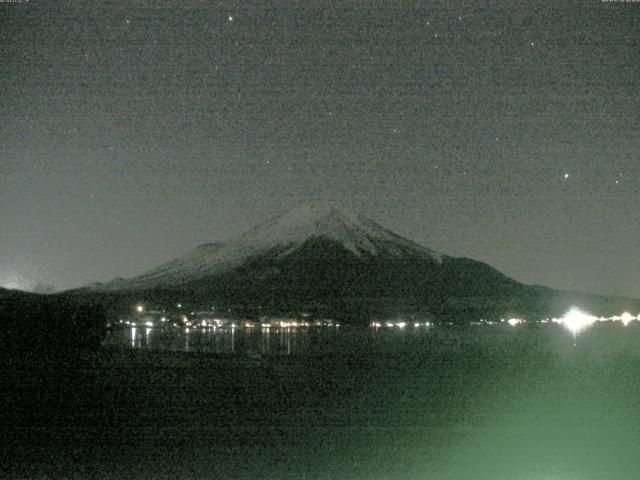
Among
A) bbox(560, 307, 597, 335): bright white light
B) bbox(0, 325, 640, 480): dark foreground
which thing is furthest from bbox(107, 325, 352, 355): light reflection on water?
bbox(560, 307, 597, 335): bright white light

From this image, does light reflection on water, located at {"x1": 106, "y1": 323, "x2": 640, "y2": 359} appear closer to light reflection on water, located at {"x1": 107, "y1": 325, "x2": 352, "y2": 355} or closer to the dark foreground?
light reflection on water, located at {"x1": 107, "y1": 325, "x2": 352, "y2": 355}

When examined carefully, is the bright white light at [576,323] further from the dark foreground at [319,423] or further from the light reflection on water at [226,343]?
the dark foreground at [319,423]

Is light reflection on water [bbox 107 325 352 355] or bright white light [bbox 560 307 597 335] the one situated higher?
bright white light [bbox 560 307 597 335]

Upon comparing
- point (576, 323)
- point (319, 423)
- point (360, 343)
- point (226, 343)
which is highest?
point (576, 323)

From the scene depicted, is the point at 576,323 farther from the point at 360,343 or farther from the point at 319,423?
the point at 319,423

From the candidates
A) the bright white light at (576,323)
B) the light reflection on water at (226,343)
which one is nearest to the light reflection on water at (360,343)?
the light reflection on water at (226,343)

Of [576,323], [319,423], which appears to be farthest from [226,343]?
[576,323]

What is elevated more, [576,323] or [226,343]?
[576,323]

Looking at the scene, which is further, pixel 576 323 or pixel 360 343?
pixel 576 323

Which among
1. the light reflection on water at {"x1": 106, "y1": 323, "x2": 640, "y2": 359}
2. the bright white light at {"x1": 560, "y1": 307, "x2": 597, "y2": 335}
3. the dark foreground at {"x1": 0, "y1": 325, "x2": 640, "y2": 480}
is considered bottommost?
the dark foreground at {"x1": 0, "y1": 325, "x2": 640, "y2": 480}
